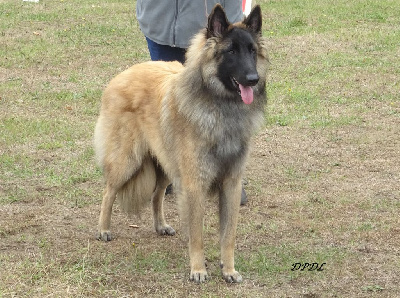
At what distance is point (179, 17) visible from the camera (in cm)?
561

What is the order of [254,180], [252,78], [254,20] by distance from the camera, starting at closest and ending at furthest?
[252,78] → [254,20] → [254,180]

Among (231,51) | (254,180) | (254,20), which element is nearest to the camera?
(231,51)

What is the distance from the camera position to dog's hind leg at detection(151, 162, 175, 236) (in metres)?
5.37

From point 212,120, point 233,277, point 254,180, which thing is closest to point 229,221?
point 233,277

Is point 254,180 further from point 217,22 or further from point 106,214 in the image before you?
point 217,22

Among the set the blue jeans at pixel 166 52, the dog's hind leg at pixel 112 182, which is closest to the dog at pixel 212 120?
the dog's hind leg at pixel 112 182

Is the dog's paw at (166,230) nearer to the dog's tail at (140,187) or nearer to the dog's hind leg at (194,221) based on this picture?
the dog's tail at (140,187)

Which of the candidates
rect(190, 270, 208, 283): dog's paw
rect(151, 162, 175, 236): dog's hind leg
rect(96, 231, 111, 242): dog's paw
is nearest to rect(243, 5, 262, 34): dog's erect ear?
rect(151, 162, 175, 236): dog's hind leg

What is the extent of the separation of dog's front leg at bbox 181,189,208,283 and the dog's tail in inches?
31.5

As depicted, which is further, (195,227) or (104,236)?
(104,236)

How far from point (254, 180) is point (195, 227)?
7.19 ft

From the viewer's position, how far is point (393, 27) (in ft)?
43.6

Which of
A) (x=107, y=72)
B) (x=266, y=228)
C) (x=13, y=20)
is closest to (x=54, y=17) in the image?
(x=13, y=20)

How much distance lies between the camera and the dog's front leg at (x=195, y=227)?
438 centimetres
